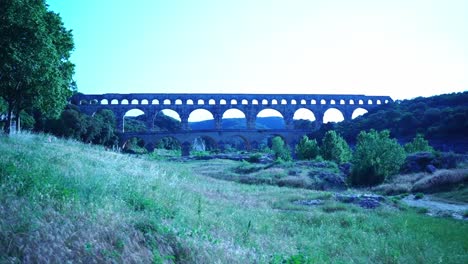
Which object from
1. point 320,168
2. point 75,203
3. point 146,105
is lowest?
point 320,168

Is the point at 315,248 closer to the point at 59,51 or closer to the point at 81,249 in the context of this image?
the point at 81,249

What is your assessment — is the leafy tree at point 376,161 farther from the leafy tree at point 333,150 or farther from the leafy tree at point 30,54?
the leafy tree at point 30,54

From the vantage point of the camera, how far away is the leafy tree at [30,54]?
444 inches

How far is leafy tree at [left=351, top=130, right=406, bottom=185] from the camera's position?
65.6 feet

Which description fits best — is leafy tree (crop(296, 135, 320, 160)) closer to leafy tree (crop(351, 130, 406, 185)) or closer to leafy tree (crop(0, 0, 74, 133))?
leafy tree (crop(351, 130, 406, 185))

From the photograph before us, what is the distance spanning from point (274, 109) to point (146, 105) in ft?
57.4

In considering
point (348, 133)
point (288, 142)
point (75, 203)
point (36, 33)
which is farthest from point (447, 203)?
point (288, 142)

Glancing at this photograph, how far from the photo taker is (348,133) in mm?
A: 46719

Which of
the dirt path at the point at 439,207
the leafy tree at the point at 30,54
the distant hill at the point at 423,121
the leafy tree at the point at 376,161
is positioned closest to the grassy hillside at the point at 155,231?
the dirt path at the point at 439,207

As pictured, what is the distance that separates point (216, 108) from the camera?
52.6 meters

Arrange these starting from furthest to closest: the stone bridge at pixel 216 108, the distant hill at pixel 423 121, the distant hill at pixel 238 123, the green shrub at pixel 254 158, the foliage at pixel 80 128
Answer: the distant hill at pixel 238 123 → the stone bridge at pixel 216 108 → the distant hill at pixel 423 121 → the foliage at pixel 80 128 → the green shrub at pixel 254 158

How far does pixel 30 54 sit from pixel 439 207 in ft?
44.4

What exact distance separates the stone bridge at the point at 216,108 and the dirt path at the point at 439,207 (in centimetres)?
3603

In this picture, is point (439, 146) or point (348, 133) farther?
point (348, 133)
